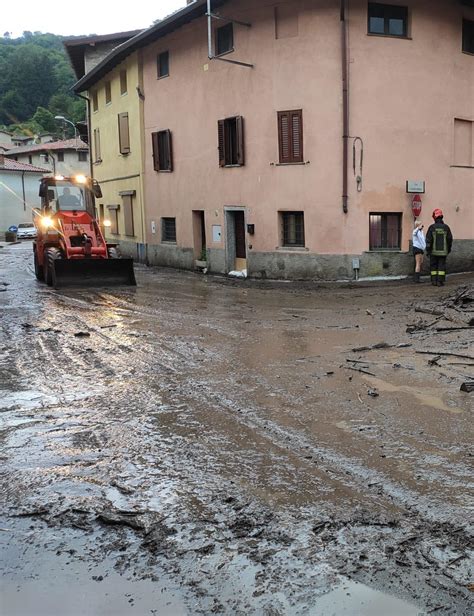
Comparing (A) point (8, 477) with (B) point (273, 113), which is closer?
(A) point (8, 477)

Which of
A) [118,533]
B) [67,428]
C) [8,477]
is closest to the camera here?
[118,533]

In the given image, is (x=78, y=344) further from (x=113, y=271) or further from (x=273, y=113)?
(x=273, y=113)

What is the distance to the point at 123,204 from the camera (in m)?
27.7

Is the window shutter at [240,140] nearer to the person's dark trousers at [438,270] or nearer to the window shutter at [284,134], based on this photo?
the window shutter at [284,134]

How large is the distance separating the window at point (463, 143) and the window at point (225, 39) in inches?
287

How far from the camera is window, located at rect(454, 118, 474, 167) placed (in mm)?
18828

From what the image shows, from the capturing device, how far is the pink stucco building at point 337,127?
17.2m

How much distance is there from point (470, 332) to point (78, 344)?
5.96 meters

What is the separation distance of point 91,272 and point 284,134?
6840mm

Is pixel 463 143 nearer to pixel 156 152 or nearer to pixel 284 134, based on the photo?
pixel 284 134

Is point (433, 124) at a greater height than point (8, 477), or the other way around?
point (433, 124)

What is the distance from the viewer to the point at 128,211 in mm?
27109

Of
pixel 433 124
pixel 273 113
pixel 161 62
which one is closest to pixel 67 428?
pixel 273 113

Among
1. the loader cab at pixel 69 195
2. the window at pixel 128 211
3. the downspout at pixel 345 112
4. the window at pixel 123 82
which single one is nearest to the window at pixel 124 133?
the window at pixel 123 82
